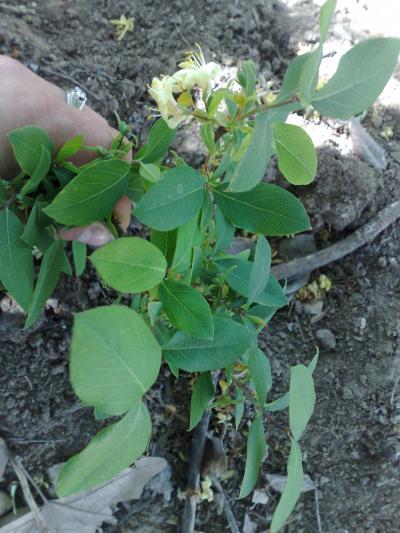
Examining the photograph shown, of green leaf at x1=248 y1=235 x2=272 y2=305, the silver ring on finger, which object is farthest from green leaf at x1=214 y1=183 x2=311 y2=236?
the silver ring on finger

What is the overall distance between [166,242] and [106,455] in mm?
315

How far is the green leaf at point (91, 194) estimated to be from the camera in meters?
0.68

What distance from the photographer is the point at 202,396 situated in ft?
2.71

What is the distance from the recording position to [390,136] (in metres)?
1.89

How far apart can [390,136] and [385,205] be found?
0.32 m

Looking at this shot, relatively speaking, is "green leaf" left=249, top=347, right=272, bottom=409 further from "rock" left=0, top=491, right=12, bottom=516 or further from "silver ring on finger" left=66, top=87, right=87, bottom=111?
A: "rock" left=0, top=491, right=12, bottom=516

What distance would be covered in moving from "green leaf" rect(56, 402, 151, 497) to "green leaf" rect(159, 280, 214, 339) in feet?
0.43

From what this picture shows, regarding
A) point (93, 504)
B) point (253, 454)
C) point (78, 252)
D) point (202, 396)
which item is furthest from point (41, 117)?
point (93, 504)

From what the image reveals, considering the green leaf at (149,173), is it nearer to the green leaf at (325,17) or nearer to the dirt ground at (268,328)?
the green leaf at (325,17)

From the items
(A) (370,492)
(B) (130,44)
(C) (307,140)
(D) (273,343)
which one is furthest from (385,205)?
(C) (307,140)

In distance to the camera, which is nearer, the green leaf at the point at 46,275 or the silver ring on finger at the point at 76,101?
the green leaf at the point at 46,275

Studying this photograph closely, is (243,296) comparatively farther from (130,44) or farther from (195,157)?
(130,44)

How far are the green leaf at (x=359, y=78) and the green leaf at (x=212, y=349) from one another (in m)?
0.32

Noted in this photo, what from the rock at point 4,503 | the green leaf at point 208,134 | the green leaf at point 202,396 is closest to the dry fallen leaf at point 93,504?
the rock at point 4,503
